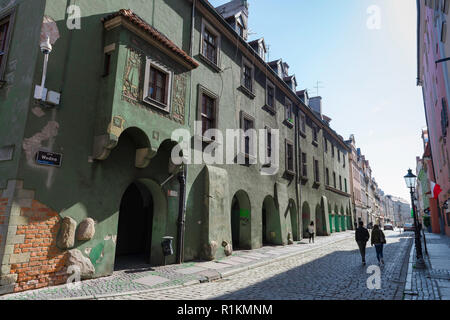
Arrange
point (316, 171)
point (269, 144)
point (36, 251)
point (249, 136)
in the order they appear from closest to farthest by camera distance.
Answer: point (36, 251) < point (249, 136) < point (269, 144) < point (316, 171)

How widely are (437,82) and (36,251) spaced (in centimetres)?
2101

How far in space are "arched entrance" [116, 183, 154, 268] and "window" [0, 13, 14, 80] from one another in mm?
6452

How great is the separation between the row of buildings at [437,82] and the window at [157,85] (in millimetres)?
8508

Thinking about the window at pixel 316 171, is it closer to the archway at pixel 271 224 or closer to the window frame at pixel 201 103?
the archway at pixel 271 224

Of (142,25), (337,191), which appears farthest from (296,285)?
(337,191)

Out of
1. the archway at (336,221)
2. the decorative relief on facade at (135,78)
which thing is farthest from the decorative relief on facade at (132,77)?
the archway at (336,221)

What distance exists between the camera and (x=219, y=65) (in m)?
14.6

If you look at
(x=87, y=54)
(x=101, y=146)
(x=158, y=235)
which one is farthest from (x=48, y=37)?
(x=158, y=235)

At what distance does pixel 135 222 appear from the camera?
13.1 meters

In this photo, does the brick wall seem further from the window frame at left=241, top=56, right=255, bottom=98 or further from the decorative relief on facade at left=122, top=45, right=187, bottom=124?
the window frame at left=241, top=56, right=255, bottom=98

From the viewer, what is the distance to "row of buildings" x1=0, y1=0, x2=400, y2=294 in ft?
22.8

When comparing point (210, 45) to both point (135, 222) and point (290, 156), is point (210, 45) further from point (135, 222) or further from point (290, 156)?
point (290, 156)

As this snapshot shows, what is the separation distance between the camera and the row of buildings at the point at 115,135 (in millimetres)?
6945
